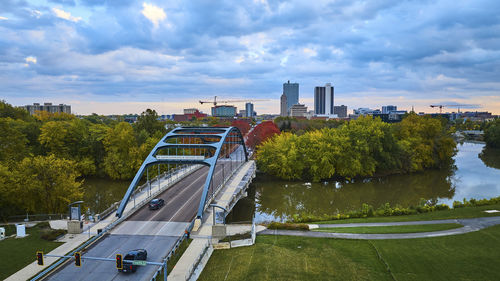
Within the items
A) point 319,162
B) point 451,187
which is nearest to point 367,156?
point 319,162

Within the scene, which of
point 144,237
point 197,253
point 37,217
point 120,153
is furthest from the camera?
point 120,153

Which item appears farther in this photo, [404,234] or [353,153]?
[353,153]

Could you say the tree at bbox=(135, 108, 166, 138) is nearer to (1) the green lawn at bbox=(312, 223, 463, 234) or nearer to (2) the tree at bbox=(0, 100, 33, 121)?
(2) the tree at bbox=(0, 100, 33, 121)

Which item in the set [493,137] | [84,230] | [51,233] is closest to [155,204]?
[84,230]

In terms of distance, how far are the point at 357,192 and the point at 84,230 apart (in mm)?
37605

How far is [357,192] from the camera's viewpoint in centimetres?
4697

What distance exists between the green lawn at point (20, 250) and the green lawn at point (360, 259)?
1137 cm

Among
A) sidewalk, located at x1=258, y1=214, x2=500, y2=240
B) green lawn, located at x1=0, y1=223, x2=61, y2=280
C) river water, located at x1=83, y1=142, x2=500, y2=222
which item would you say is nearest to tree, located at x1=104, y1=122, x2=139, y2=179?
river water, located at x1=83, y1=142, x2=500, y2=222

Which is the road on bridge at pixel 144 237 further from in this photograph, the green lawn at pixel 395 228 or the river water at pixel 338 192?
the green lawn at pixel 395 228

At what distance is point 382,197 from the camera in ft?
143

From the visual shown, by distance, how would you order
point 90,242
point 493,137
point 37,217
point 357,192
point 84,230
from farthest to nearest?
1. point 493,137
2. point 357,192
3. point 37,217
4. point 84,230
5. point 90,242

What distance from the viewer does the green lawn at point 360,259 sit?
58.9 feet

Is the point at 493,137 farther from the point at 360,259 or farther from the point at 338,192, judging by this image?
the point at 360,259

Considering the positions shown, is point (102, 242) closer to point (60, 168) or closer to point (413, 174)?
point (60, 168)
